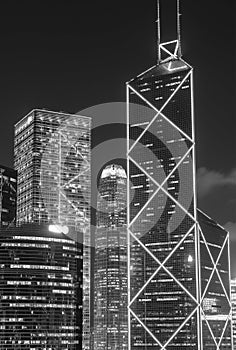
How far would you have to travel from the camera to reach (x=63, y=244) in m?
54.0

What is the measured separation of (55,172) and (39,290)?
90.5ft

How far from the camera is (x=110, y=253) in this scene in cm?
7588

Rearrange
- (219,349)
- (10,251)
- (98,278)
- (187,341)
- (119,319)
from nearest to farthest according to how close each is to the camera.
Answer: (187,341) < (219,349) < (10,251) < (119,319) < (98,278)

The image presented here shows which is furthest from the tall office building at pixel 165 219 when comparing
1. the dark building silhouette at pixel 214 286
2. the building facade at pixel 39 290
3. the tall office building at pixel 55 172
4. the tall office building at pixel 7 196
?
the tall office building at pixel 55 172

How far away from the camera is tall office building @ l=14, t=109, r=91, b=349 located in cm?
7488

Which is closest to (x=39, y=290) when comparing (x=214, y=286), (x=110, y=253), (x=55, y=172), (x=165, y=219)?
(x=165, y=219)

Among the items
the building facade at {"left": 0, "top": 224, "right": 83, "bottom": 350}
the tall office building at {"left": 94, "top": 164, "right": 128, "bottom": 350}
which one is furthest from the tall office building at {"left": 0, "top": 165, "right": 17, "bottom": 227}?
the building facade at {"left": 0, "top": 224, "right": 83, "bottom": 350}

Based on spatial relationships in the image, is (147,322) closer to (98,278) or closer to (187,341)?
(187,341)

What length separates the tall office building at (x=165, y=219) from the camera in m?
44.2

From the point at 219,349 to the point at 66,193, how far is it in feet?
118

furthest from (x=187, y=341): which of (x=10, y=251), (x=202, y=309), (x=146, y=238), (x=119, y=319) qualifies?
(x=119, y=319)

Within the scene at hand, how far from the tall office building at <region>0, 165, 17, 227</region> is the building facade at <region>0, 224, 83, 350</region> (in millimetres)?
13998

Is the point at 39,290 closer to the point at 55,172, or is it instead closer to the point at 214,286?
the point at 214,286

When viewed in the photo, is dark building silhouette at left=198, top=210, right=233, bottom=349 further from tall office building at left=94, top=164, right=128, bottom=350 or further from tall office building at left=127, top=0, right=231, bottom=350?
tall office building at left=94, top=164, right=128, bottom=350
